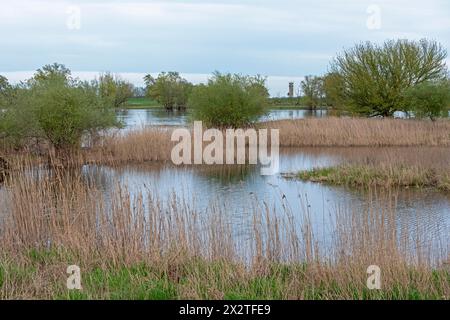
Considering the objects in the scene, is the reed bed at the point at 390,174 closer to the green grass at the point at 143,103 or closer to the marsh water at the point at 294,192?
the marsh water at the point at 294,192

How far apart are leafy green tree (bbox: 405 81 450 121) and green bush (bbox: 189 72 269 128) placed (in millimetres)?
7312

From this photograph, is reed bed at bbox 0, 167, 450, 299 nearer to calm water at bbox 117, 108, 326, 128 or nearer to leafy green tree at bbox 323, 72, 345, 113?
calm water at bbox 117, 108, 326, 128

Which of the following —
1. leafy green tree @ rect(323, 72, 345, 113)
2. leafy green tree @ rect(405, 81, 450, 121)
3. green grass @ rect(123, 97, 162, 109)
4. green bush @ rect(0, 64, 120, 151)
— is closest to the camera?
green bush @ rect(0, 64, 120, 151)

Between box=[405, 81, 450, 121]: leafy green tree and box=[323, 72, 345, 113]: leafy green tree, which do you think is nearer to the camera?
box=[405, 81, 450, 121]: leafy green tree

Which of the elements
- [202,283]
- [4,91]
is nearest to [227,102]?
[4,91]

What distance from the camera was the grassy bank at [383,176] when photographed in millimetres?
11961

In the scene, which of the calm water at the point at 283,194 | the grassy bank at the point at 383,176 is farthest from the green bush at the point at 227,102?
the grassy bank at the point at 383,176

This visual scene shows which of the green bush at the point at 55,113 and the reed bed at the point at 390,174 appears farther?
the green bush at the point at 55,113

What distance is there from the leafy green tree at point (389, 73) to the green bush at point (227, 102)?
7.26 metres

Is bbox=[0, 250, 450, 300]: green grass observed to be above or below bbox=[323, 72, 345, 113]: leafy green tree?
below

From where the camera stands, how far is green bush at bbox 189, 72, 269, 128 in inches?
893

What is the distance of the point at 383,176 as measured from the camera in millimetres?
12391

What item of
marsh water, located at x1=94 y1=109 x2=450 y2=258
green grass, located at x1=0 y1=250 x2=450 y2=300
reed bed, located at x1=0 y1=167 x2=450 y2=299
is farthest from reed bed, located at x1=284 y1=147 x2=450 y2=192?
green grass, located at x1=0 y1=250 x2=450 y2=300

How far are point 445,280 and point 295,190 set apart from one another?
7245mm
